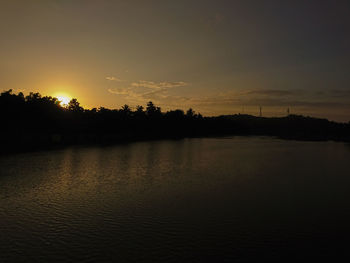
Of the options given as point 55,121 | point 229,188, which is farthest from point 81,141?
point 229,188

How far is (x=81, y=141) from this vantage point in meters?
104

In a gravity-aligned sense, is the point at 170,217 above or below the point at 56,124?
below

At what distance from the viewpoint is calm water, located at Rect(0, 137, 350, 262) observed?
54.3ft

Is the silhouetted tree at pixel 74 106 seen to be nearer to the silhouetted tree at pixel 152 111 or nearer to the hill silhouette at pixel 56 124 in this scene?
the hill silhouette at pixel 56 124

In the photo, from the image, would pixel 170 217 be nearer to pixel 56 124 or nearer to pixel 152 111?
pixel 56 124

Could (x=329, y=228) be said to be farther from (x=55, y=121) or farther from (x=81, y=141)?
(x=55, y=121)

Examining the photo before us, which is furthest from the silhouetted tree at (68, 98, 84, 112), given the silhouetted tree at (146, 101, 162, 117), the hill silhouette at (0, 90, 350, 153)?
the silhouetted tree at (146, 101, 162, 117)

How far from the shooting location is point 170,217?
22.5m

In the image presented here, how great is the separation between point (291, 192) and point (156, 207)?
54.7 ft

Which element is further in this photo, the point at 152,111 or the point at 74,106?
the point at 152,111

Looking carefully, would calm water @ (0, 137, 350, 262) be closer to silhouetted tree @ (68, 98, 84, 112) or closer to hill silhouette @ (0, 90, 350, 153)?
hill silhouette @ (0, 90, 350, 153)

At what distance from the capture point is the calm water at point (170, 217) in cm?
1655

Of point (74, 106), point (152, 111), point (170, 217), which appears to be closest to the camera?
point (170, 217)

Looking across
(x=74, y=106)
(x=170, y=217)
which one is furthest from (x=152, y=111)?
(x=170, y=217)
